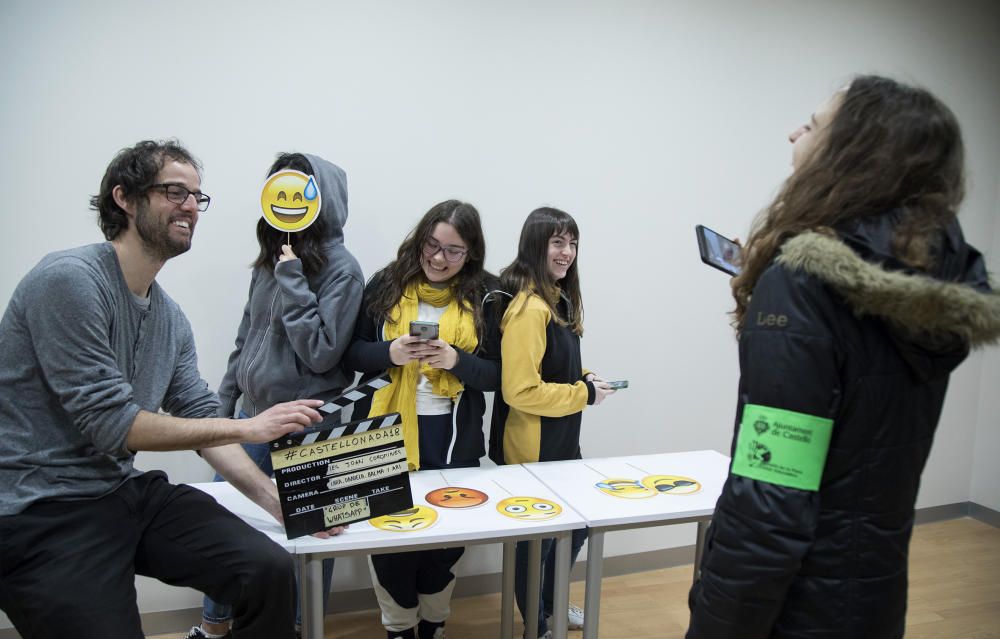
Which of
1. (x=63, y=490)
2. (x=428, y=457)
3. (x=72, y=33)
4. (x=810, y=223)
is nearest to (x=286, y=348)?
(x=428, y=457)

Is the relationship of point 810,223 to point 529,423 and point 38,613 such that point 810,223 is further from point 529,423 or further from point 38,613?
point 38,613

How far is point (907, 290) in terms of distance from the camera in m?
0.99

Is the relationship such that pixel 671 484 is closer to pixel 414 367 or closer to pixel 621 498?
pixel 621 498

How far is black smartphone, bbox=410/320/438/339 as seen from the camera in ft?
6.64

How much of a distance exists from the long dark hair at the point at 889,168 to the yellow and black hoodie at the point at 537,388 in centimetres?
123

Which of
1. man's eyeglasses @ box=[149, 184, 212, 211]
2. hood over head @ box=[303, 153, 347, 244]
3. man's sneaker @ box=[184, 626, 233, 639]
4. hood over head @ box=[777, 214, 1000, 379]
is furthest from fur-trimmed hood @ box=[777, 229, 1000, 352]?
man's sneaker @ box=[184, 626, 233, 639]

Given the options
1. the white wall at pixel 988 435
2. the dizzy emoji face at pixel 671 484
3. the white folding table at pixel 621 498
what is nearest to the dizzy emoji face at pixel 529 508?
the white folding table at pixel 621 498

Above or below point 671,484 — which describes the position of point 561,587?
below

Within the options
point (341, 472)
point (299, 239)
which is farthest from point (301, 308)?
point (341, 472)

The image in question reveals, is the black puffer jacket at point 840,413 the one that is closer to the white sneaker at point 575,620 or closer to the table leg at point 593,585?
the table leg at point 593,585

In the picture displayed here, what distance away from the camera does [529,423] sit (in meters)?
2.40

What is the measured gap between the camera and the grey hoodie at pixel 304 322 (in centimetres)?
219

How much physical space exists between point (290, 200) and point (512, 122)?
1142mm

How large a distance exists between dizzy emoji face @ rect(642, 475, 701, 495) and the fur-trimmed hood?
114 centimetres
